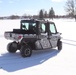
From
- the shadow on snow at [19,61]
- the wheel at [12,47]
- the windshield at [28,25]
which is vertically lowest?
the shadow on snow at [19,61]

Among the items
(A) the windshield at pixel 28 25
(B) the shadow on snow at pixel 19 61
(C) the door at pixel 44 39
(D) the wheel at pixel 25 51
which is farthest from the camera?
(A) the windshield at pixel 28 25

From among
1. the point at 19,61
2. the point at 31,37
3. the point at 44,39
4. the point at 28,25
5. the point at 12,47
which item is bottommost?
the point at 19,61

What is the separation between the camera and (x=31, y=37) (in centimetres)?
926

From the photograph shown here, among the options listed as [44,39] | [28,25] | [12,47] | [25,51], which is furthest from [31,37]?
[12,47]

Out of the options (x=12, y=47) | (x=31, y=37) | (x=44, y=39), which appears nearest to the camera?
(x=31, y=37)

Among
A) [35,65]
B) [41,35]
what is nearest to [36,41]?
[41,35]

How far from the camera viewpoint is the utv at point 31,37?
29.5 feet

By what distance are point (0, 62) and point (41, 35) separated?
246 centimetres

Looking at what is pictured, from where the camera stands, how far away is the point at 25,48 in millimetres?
8891

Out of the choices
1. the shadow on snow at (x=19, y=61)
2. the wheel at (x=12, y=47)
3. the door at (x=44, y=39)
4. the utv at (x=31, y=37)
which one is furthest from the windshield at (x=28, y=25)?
the shadow on snow at (x=19, y=61)

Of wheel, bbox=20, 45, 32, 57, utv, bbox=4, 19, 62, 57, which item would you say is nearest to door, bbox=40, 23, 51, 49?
utv, bbox=4, 19, 62, 57

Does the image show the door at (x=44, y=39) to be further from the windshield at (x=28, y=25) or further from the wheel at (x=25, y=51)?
the wheel at (x=25, y=51)

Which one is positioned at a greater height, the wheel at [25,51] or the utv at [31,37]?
the utv at [31,37]

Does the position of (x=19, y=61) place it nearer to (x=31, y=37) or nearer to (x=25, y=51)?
(x=25, y=51)
